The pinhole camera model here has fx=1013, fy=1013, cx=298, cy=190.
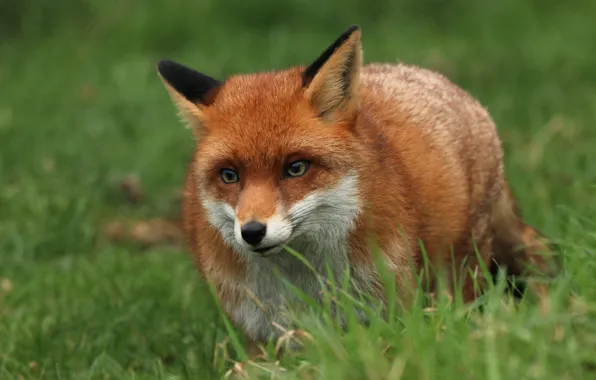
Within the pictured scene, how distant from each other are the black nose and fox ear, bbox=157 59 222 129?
0.88 meters

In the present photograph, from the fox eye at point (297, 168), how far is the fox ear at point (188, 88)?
637 millimetres

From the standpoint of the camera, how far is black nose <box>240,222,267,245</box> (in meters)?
4.14

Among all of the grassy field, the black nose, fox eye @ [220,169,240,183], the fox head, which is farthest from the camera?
fox eye @ [220,169,240,183]

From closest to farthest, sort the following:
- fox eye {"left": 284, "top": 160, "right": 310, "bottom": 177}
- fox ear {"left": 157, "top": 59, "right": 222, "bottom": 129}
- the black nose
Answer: the black nose → fox eye {"left": 284, "top": 160, "right": 310, "bottom": 177} → fox ear {"left": 157, "top": 59, "right": 222, "bottom": 129}

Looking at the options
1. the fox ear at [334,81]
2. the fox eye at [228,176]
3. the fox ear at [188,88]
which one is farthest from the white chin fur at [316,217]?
the fox ear at [188,88]

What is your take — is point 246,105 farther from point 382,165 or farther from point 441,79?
point 441,79

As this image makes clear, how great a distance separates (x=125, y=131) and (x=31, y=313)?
3.74 metres

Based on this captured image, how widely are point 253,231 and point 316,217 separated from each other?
16.5 inches

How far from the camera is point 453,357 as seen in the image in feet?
11.5

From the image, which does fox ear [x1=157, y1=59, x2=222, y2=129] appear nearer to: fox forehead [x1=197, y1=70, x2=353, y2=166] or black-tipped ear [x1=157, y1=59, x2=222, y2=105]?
black-tipped ear [x1=157, y1=59, x2=222, y2=105]

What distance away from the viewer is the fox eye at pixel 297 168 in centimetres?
443

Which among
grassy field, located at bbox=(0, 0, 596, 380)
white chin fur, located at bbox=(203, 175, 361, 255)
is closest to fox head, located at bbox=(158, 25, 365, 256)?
white chin fur, located at bbox=(203, 175, 361, 255)

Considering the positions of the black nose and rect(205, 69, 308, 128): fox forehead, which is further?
rect(205, 69, 308, 128): fox forehead

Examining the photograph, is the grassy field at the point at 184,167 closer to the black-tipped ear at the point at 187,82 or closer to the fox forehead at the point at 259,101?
the fox forehead at the point at 259,101
